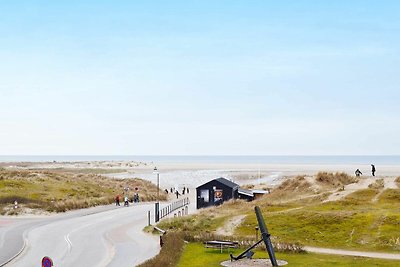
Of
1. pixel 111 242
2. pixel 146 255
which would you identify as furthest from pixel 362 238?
pixel 111 242

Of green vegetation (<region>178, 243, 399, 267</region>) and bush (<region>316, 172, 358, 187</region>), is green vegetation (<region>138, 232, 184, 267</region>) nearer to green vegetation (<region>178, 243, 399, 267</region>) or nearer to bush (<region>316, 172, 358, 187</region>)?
green vegetation (<region>178, 243, 399, 267</region>)

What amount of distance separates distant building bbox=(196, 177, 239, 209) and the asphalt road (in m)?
6.82

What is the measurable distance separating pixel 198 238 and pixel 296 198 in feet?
69.2

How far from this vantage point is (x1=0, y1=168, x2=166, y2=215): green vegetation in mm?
63706

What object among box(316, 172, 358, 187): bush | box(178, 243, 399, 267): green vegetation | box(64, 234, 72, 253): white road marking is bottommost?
box(64, 234, 72, 253): white road marking

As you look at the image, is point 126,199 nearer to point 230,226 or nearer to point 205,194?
point 205,194

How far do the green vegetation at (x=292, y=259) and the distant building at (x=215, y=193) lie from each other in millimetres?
26268

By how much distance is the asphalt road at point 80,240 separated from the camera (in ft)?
114

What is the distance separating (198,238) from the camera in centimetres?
3897

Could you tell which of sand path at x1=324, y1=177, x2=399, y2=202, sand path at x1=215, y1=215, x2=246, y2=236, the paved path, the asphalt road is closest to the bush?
sand path at x1=324, y1=177, x2=399, y2=202

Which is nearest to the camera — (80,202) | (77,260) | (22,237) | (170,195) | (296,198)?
(77,260)

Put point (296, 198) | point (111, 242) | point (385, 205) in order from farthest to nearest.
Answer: point (296, 198)
point (385, 205)
point (111, 242)

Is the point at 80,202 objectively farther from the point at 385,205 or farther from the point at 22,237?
the point at 385,205

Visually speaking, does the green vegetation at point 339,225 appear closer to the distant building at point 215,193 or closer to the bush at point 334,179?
the distant building at point 215,193
